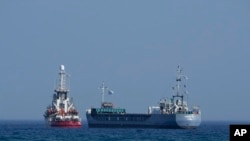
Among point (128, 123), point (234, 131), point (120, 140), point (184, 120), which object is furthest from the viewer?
point (128, 123)

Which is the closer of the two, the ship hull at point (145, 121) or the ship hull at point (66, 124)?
the ship hull at point (145, 121)

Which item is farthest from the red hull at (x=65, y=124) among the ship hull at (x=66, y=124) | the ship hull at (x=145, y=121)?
the ship hull at (x=145, y=121)

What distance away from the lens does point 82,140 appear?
373ft

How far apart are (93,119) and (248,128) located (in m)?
179

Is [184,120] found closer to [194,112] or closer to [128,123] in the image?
[194,112]

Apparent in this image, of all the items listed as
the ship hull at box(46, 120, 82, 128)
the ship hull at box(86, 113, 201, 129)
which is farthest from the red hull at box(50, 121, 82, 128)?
the ship hull at box(86, 113, 201, 129)

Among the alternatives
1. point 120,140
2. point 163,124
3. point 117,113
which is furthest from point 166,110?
point 120,140

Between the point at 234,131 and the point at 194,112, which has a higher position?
the point at 194,112

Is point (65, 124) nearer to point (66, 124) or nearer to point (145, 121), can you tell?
point (66, 124)

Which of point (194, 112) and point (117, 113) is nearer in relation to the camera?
point (194, 112)

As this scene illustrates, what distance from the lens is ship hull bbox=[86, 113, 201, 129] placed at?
587ft

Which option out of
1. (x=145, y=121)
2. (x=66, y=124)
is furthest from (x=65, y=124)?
(x=145, y=121)

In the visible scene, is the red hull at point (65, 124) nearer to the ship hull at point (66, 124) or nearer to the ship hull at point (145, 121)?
the ship hull at point (66, 124)

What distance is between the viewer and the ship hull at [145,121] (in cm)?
17888
